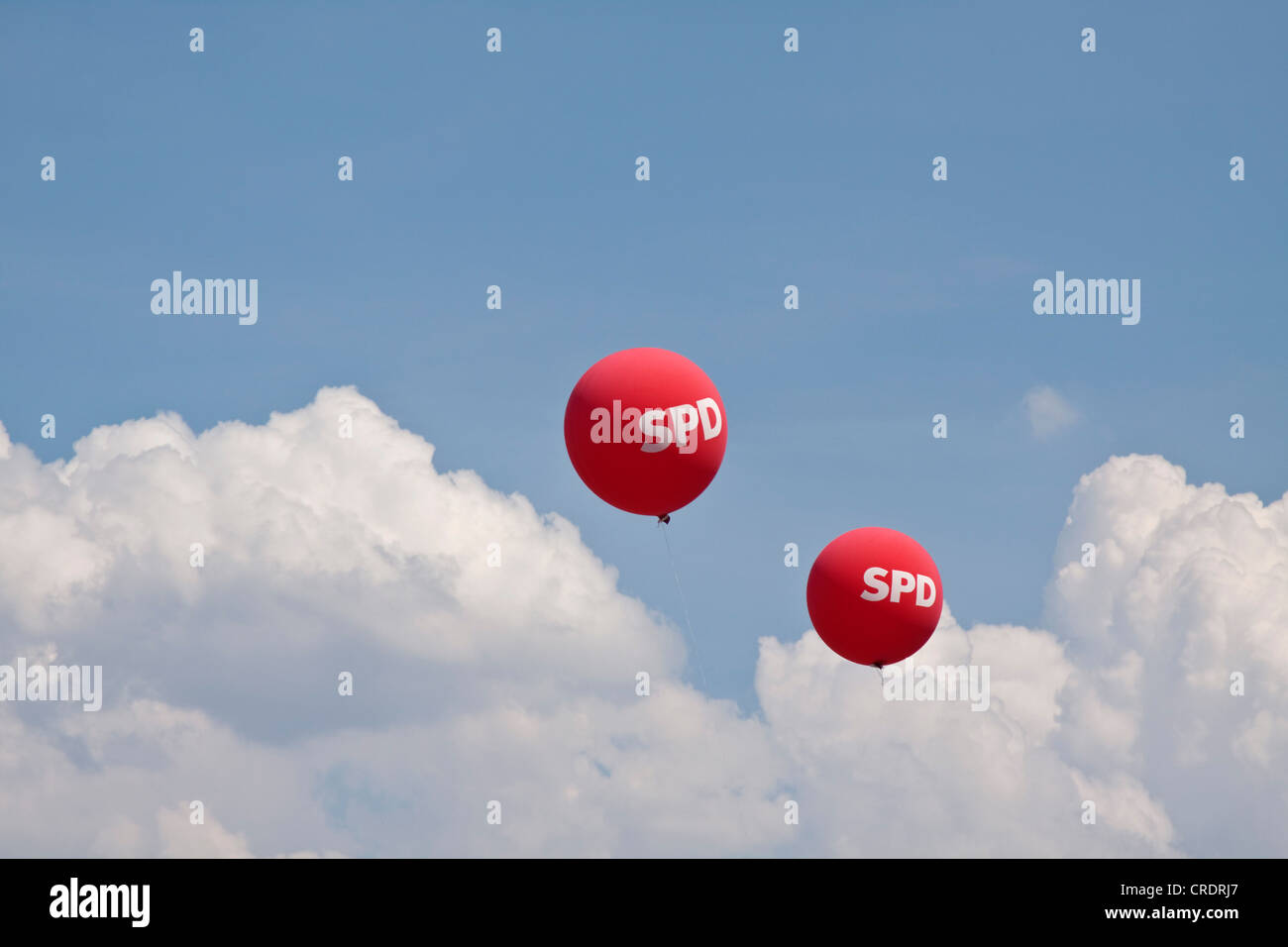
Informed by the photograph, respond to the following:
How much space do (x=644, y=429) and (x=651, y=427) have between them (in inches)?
4.3

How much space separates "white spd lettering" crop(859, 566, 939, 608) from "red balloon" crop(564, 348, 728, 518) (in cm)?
369

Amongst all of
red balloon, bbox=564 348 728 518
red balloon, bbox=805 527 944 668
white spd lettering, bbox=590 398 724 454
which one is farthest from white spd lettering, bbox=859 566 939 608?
white spd lettering, bbox=590 398 724 454

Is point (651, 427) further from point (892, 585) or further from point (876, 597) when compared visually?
point (892, 585)

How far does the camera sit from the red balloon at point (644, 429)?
2044 cm

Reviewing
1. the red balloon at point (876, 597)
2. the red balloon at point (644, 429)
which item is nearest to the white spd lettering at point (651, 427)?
the red balloon at point (644, 429)

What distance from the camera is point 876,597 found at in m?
23.2

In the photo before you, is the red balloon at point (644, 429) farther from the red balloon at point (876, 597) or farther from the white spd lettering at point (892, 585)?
the white spd lettering at point (892, 585)

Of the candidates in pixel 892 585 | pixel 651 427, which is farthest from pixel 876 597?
pixel 651 427
